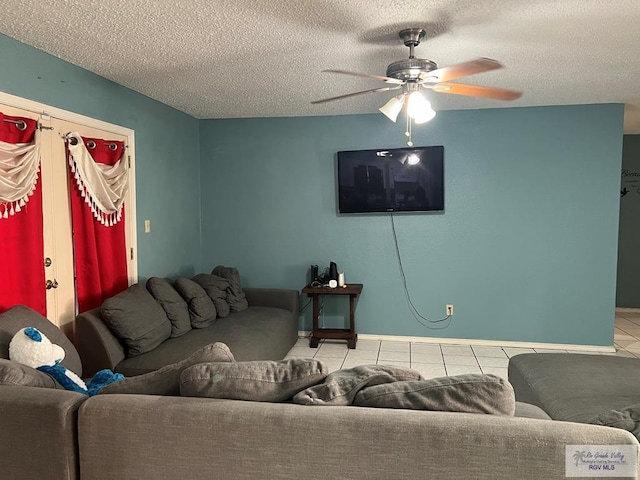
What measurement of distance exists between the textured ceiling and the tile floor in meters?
2.46

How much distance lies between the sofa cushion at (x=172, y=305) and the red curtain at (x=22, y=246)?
2.66ft

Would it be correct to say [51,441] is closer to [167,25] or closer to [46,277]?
[46,277]

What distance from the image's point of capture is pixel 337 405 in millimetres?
1618

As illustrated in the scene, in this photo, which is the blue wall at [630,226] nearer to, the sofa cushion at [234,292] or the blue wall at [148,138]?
the sofa cushion at [234,292]

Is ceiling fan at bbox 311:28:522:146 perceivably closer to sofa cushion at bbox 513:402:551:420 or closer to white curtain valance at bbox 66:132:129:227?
sofa cushion at bbox 513:402:551:420

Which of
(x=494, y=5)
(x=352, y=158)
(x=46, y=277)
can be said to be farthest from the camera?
(x=352, y=158)

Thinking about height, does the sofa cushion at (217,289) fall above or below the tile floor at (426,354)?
above

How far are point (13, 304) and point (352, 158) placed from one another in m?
3.34

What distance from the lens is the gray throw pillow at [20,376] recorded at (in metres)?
1.88

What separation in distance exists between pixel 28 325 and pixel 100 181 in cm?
128

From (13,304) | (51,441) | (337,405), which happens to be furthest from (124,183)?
(337,405)

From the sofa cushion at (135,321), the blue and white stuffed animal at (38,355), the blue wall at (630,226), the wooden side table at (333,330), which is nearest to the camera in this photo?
the blue and white stuffed animal at (38,355)

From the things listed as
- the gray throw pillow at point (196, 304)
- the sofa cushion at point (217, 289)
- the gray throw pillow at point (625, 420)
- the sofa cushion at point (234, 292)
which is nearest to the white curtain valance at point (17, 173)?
the gray throw pillow at point (196, 304)

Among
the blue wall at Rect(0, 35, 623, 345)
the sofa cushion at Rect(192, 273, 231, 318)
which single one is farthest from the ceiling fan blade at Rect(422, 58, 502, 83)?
the sofa cushion at Rect(192, 273, 231, 318)
